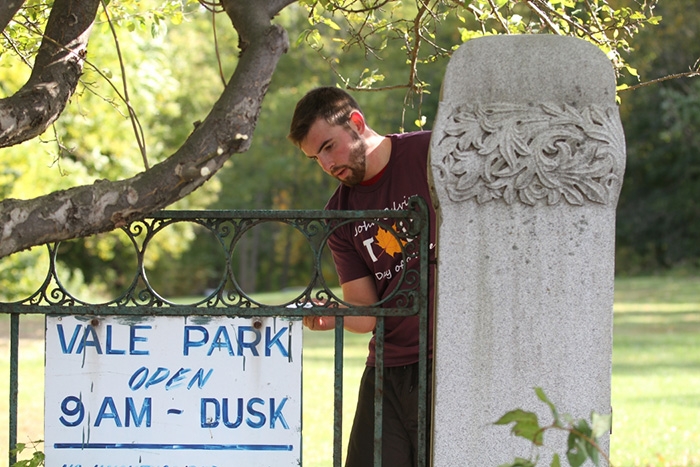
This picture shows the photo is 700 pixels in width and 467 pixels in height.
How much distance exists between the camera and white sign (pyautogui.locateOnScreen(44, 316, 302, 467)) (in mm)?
3127

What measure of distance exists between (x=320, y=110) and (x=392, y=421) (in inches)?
49.1

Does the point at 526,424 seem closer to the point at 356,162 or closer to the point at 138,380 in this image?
the point at 138,380

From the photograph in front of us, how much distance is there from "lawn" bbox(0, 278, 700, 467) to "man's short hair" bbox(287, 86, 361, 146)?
147 centimetres

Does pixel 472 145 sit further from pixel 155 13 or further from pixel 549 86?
pixel 155 13

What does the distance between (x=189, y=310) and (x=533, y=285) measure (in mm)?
1108

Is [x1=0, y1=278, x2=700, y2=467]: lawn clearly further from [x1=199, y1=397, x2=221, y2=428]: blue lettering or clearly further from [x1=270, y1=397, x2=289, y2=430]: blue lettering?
[x1=270, y1=397, x2=289, y2=430]: blue lettering

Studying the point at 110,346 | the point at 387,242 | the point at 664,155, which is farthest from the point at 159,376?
the point at 664,155

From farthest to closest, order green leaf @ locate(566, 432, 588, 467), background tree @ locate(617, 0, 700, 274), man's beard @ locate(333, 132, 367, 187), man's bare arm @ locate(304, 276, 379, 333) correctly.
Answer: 1. background tree @ locate(617, 0, 700, 274)
2. man's beard @ locate(333, 132, 367, 187)
3. man's bare arm @ locate(304, 276, 379, 333)
4. green leaf @ locate(566, 432, 588, 467)

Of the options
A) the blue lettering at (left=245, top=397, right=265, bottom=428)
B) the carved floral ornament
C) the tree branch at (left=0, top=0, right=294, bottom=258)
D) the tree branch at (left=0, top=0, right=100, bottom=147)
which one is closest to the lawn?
the blue lettering at (left=245, top=397, right=265, bottom=428)

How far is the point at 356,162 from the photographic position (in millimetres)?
3551

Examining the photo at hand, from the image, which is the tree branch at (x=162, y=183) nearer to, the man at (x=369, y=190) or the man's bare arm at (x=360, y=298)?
the man at (x=369, y=190)

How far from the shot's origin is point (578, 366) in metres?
2.90

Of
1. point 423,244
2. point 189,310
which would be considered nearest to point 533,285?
point 423,244

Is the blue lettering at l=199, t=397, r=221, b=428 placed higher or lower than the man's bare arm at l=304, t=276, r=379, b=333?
lower
